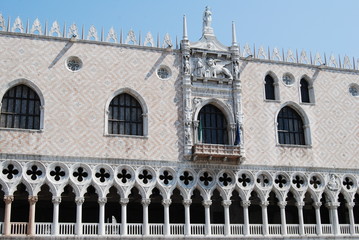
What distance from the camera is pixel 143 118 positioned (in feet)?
74.5

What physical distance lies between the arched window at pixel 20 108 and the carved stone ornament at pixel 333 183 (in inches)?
506

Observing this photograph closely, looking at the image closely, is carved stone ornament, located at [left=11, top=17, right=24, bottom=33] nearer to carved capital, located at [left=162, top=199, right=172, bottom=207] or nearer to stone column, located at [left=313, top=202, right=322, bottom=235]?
carved capital, located at [left=162, top=199, right=172, bottom=207]

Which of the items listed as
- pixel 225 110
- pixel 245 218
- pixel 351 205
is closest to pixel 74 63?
pixel 225 110

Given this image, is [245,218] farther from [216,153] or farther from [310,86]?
[310,86]

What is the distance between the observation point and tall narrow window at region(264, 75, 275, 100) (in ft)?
82.4

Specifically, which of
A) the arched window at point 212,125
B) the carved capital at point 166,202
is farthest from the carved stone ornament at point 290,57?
the carved capital at point 166,202

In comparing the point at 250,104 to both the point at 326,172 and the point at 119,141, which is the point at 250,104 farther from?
the point at 119,141

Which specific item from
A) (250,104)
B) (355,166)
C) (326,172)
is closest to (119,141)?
(250,104)

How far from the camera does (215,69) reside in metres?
24.1

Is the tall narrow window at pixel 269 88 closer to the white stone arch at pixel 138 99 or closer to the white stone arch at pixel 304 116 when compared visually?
the white stone arch at pixel 304 116

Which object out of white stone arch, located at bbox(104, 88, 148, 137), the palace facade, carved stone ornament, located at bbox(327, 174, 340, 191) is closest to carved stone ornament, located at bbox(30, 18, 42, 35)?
the palace facade

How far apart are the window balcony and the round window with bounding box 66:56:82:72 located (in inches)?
225

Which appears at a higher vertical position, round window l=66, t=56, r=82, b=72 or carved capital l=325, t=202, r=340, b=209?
round window l=66, t=56, r=82, b=72

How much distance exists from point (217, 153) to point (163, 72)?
4233 millimetres
